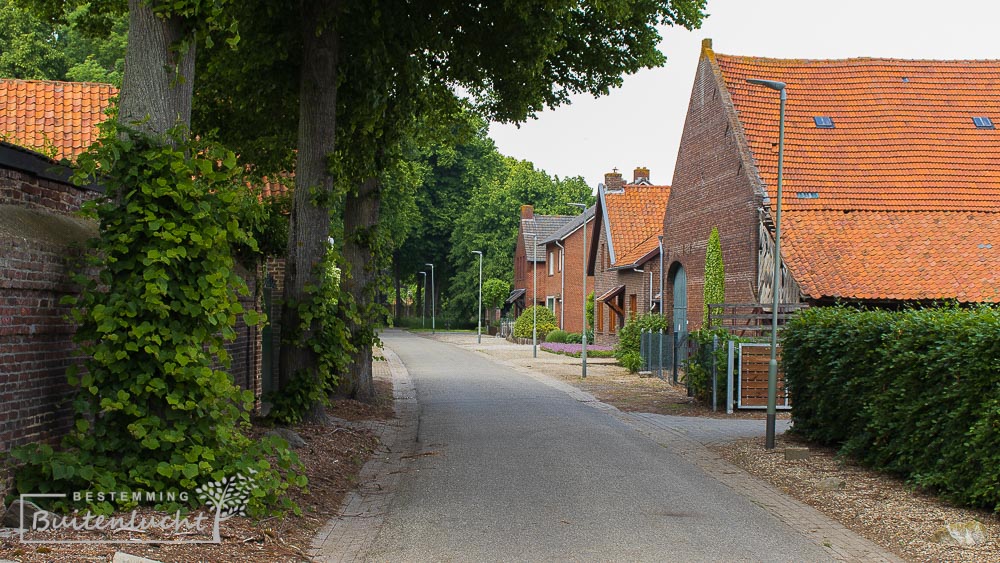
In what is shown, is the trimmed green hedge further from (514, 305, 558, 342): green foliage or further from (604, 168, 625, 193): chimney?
(514, 305, 558, 342): green foliage

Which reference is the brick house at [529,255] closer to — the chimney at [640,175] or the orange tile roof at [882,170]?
the chimney at [640,175]

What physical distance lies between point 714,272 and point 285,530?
20504 mm

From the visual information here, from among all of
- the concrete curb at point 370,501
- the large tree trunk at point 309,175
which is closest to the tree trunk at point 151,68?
the concrete curb at point 370,501

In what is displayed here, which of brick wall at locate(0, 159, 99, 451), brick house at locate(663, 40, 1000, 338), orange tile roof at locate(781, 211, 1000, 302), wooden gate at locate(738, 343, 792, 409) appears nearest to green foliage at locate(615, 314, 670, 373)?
brick house at locate(663, 40, 1000, 338)

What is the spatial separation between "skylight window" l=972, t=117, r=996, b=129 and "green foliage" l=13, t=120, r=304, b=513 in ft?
81.1

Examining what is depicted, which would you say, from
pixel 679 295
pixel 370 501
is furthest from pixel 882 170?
pixel 370 501

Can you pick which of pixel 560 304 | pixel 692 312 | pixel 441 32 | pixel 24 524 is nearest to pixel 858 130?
pixel 692 312

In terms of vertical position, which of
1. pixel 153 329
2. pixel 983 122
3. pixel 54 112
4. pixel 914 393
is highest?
pixel 983 122

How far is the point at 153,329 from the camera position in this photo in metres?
7.00

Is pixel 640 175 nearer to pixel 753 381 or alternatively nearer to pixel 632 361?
pixel 632 361

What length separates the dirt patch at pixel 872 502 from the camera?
7.89 meters

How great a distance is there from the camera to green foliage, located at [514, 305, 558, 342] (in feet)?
186

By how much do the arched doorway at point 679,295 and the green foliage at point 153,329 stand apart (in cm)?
2421

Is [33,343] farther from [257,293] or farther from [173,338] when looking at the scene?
[257,293]
